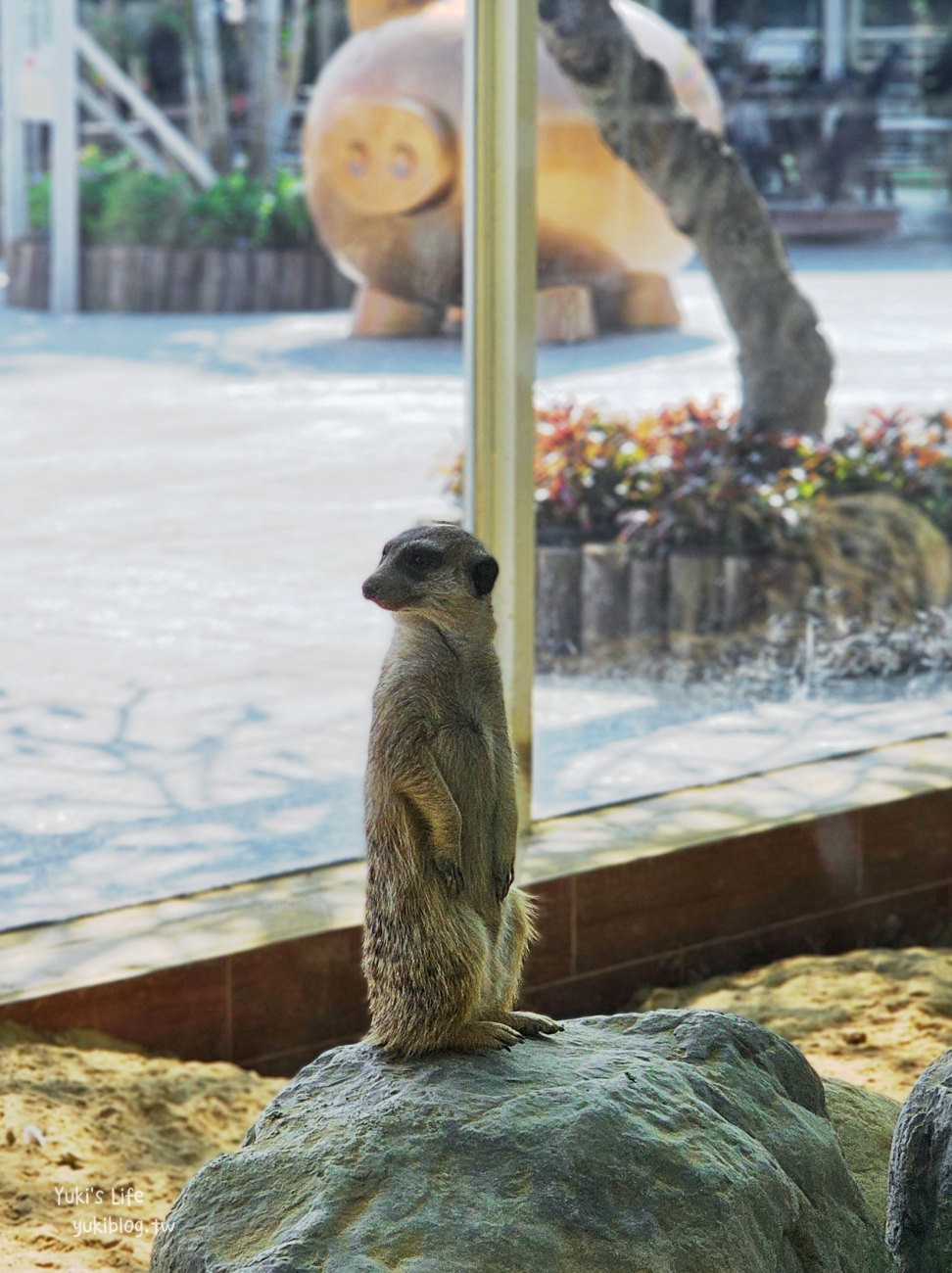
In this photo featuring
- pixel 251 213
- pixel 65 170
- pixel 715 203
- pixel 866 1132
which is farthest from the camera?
pixel 715 203

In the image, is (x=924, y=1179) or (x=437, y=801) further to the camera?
(x=924, y=1179)

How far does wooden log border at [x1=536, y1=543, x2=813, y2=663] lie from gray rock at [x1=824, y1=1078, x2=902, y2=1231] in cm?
177

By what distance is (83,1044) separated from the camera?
3.30m

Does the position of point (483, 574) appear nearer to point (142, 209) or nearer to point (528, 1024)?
point (528, 1024)

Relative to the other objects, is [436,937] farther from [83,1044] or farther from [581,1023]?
[83,1044]

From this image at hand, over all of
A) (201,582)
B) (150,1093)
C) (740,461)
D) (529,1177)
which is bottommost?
(150,1093)

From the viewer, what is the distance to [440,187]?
12.6 feet

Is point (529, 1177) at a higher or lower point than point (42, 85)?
lower

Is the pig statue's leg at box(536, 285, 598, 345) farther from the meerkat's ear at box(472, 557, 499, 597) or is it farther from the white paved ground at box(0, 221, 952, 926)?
the meerkat's ear at box(472, 557, 499, 597)

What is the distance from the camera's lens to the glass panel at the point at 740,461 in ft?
13.6

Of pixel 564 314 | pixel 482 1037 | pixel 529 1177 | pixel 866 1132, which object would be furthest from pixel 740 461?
pixel 529 1177

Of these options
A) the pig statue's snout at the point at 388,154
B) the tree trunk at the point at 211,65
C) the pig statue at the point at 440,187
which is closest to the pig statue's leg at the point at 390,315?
the pig statue at the point at 440,187

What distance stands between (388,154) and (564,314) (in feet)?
1.89

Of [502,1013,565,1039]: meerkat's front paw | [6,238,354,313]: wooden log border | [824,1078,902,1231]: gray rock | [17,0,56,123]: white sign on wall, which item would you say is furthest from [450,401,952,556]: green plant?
[502,1013,565,1039]: meerkat's front paw
